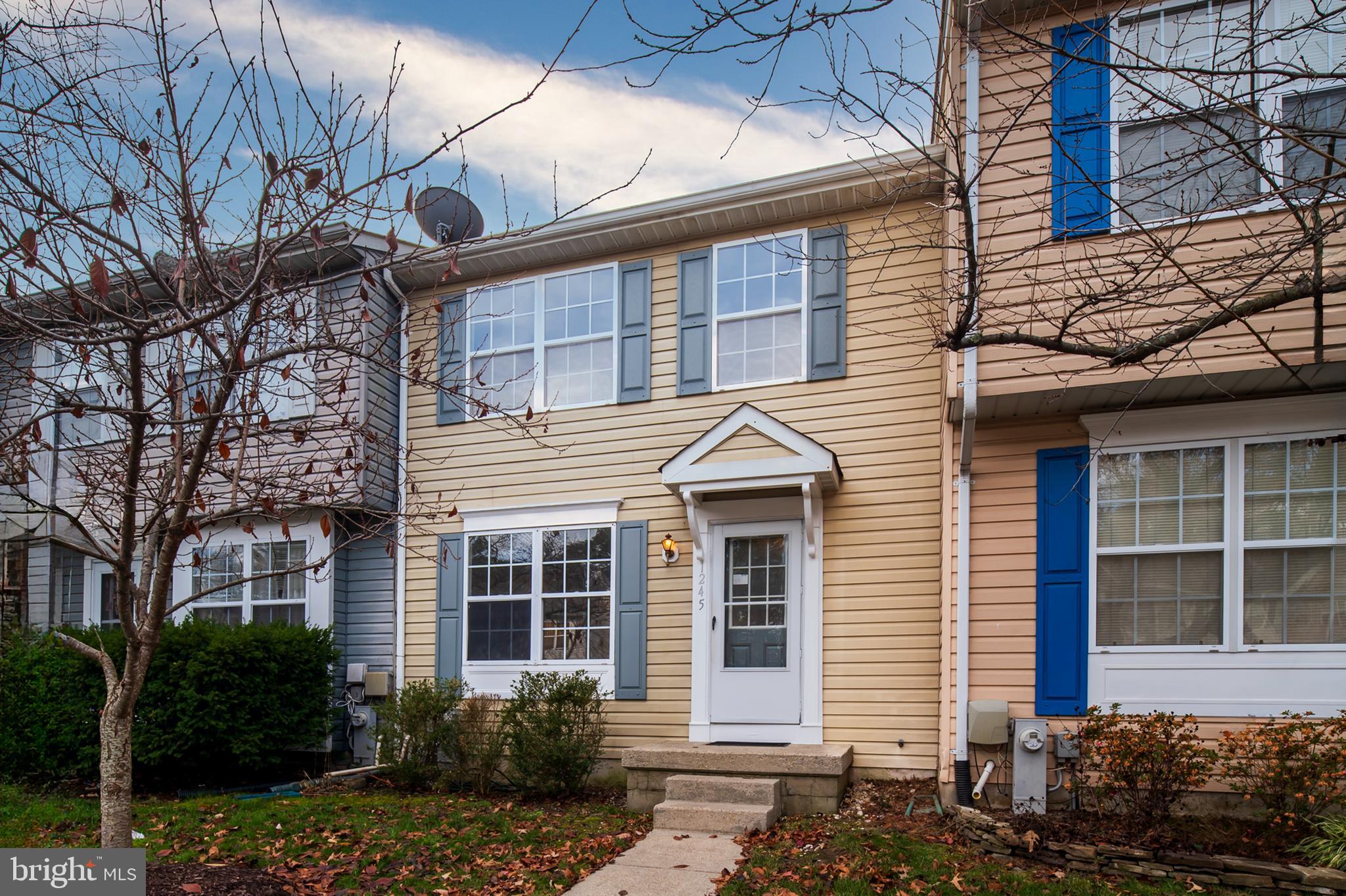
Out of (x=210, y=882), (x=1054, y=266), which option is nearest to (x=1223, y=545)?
(x=1054, y=266)

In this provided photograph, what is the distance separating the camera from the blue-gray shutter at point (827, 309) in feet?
28.3

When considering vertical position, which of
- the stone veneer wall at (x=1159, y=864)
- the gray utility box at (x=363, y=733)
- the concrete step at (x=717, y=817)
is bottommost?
the gray utility box at (x=363, y=733)

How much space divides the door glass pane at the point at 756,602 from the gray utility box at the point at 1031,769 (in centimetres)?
245

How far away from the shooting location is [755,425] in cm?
837

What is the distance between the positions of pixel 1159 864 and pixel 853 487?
3871 mm

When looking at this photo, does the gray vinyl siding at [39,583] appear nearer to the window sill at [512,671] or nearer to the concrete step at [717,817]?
the window sill at [512,671]

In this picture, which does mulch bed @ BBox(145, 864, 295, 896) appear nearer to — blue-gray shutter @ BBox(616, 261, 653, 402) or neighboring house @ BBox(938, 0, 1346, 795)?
neighboring house @ BBox(938, 0, 1346, 795)

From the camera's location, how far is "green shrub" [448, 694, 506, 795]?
841 cm

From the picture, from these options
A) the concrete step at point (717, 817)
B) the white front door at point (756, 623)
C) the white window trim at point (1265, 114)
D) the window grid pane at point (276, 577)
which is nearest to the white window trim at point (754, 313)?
the white front door at point (756, 623)

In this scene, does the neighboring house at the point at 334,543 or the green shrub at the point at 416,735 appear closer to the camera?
the green shrub at the point at 416,735

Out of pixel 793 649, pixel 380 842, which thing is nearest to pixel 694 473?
pixel 793 649

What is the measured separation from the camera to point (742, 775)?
7383 millimetres

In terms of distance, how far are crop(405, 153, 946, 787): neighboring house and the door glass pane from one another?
2cm

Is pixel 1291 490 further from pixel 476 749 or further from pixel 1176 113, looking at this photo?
pixel 476 749
